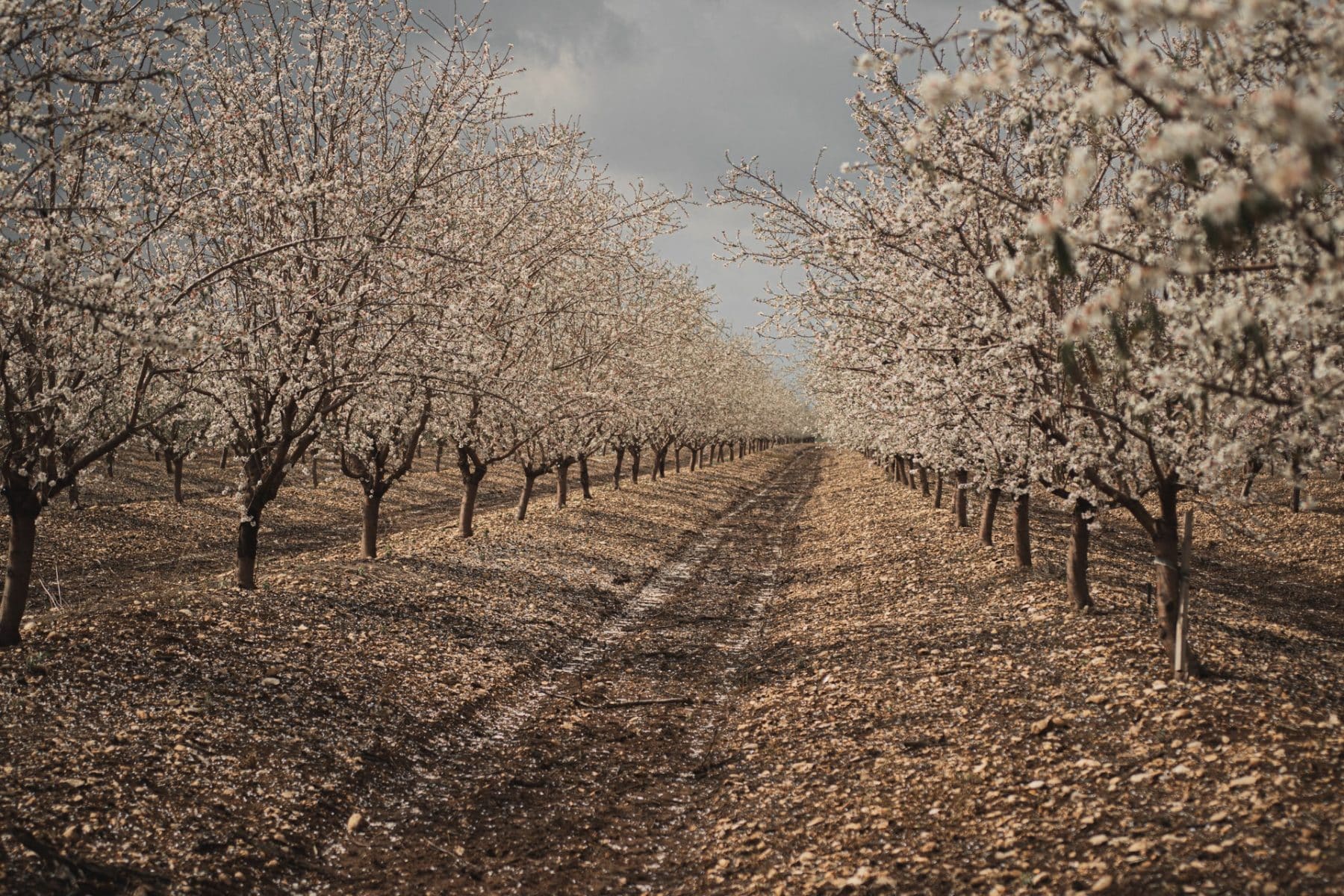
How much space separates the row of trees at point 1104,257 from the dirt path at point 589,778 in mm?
5342

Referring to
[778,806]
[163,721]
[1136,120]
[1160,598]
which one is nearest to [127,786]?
[163,721]

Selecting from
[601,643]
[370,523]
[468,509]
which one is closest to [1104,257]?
[601,643]

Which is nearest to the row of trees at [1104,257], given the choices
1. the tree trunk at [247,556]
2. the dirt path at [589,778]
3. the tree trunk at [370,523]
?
the dirt path at [589,778]

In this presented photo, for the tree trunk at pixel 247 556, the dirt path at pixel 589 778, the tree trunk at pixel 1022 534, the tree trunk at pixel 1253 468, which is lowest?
the dirt path at pixel 589 778

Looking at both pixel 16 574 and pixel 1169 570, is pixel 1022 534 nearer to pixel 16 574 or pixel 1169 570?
pixel 1169 570

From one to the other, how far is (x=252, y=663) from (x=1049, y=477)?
34.6ft

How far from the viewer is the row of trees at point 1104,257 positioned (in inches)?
161

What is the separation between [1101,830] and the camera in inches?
255

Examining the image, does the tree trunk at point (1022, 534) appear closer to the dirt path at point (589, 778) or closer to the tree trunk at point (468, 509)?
the dirt path at point (589, 778)

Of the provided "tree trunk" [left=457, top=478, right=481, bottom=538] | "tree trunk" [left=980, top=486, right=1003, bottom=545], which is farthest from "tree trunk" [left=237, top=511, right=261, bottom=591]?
"tree trunk" [left=980, top=486, right=1003, bottom=545]

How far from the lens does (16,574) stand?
9.88 metres

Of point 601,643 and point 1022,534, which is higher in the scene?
point 1022,534

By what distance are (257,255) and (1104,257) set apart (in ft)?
31.0

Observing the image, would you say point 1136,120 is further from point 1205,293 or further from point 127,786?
point 127,786
